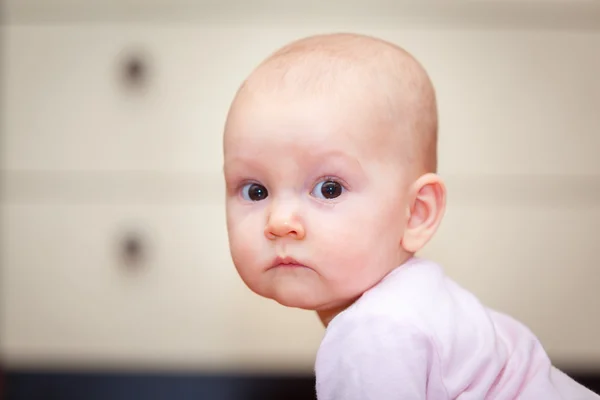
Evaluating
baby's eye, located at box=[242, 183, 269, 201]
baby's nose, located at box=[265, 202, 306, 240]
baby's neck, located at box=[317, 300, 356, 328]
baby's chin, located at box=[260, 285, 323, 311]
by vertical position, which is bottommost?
baby's neck, located at box=[317, 300, 356, 328]

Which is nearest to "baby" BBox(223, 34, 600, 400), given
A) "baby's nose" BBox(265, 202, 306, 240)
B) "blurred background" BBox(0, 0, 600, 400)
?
"baby's nose" BBox(265, 202, 306, 240)

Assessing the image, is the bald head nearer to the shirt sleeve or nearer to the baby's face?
the baby's face

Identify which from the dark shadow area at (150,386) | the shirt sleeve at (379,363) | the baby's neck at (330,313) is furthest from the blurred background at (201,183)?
the shirt sleeve at (379,363)

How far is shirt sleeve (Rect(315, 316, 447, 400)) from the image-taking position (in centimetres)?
48

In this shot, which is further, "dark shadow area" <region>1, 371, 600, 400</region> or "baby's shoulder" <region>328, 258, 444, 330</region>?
"dark shadow area" <region>1, 371, 600, 400</region>

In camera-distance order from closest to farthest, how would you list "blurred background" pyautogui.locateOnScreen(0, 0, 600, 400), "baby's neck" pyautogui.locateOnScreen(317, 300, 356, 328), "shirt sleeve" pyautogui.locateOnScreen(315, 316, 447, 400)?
1. "shirt sleeve" pyautogui.locateOnScreen(315, 316, 447, 400)
2. "baby's neck" pyautogui.locateOnScreen(317, 300, 356, 328)
3. "blurred background" pyautogui.locateOnScreen(0, 0, 600, 400)

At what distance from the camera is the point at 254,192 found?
56 centimetres

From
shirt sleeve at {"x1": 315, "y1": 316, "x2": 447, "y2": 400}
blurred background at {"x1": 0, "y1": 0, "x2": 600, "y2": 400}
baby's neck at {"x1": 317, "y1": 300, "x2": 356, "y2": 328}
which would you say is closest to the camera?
shirt sleeve at {"x1": 315, "y1": 316, "x2": 447, "y2": 400}

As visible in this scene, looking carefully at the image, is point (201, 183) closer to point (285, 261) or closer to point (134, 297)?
point (134, 297)

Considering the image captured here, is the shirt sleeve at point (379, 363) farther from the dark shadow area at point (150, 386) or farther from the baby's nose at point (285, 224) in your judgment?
the dark shadow area at point (150, 386)

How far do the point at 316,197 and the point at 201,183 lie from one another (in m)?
0.64

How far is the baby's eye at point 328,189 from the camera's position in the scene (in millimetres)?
535

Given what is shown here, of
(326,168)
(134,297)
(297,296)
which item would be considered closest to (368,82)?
(326,168)

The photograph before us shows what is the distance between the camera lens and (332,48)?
0.56 metres
